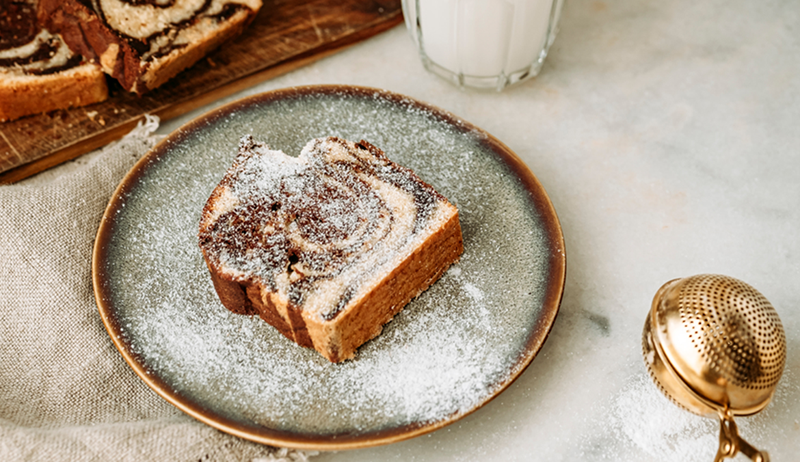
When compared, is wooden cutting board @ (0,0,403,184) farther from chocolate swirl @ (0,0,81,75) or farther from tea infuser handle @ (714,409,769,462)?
tea infuser handle @ (714,409,769,462)

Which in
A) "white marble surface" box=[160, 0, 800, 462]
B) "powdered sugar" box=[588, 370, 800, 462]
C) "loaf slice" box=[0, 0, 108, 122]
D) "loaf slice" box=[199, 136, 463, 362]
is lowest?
"powdered sugar" box=[588, 370, 800, 462]

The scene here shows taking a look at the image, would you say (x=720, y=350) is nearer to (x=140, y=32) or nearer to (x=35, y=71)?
(x=140, y=32)

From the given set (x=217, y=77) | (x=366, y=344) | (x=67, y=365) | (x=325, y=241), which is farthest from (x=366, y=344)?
(x=217, y=77)

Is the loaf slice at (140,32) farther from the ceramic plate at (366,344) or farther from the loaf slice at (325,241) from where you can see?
the loaf slice at (325,241)

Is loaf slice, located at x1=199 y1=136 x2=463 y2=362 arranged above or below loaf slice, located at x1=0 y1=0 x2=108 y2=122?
below

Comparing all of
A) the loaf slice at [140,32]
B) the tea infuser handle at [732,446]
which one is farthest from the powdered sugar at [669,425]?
the loaf slice at [140,32]

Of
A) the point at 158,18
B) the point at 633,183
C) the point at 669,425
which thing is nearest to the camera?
the point at 669,425

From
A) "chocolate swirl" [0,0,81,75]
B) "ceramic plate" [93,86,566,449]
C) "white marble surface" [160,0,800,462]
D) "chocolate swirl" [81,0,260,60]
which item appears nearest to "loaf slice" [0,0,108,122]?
"chocolate swirl" [0,0,81,75]
